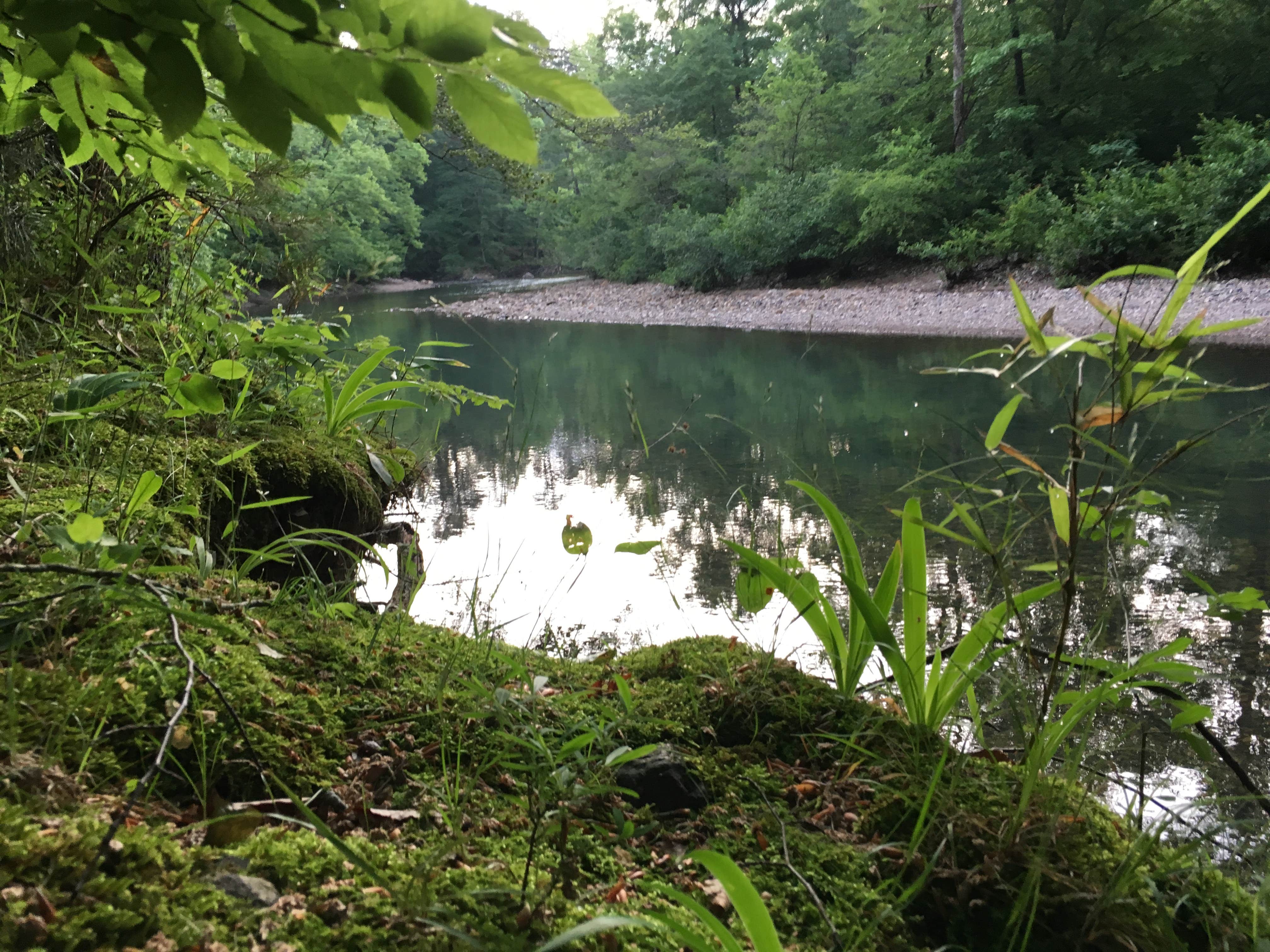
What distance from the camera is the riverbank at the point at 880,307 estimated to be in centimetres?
1054

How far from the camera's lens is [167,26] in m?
0.58

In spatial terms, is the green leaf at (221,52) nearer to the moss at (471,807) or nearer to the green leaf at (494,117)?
the green leaf at (494,117)

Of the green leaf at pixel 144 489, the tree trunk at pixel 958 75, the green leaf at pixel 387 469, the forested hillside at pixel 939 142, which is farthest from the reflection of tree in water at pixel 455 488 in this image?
the tree trunk at pixel 958 75

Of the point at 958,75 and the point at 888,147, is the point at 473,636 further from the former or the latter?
the point at 958,75

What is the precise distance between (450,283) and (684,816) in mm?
33498

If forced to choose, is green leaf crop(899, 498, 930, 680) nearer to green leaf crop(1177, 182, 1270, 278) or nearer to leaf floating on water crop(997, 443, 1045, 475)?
leaf floating on water crop(997, 443, 1045, 475)

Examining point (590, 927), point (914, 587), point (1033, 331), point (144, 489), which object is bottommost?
point (590, 927)

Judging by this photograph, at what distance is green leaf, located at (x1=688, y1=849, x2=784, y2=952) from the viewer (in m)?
0.73

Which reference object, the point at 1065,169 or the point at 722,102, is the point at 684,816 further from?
the point at 722,102

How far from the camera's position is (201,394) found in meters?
1.59

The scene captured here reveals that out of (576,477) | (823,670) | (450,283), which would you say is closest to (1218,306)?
(576,477)

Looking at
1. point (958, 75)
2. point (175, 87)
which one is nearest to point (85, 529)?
point (175, 87)

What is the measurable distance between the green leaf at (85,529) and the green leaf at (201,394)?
26.4 inches

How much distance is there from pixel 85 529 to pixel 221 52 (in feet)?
1.92
